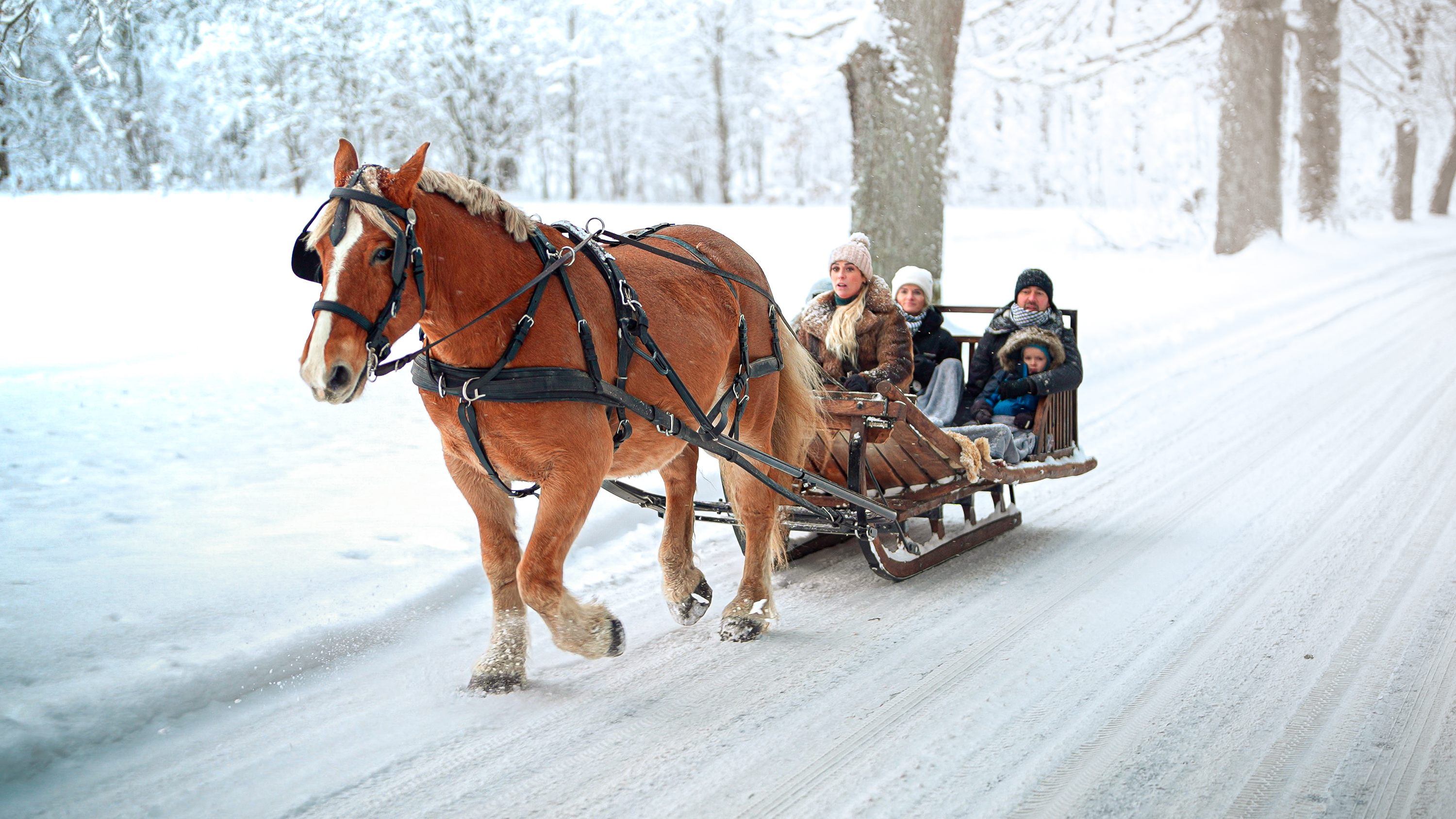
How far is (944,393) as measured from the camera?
5.47m

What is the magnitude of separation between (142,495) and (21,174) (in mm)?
5059

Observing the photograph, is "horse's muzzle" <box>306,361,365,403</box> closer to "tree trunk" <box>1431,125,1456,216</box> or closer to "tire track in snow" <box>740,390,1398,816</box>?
"tire track in snow" <box>740,390,1398,816</box>

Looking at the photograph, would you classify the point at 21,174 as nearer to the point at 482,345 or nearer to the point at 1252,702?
the point at 482,345

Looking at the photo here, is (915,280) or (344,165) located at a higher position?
(344,165)

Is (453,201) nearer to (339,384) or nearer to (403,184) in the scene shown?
(403,184)

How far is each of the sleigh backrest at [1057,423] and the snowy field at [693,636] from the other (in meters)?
0.46

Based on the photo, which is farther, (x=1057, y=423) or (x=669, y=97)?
(x=669, y=97)

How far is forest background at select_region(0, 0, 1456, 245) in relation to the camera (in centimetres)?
855

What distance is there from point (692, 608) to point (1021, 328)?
8.62ft

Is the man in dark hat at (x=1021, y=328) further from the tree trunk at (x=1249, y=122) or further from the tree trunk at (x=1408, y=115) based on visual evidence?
the tree trunk at (x=1408, y=115)

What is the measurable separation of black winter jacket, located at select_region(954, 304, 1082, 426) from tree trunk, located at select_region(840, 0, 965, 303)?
3381 mm

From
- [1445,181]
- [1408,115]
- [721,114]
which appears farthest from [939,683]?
[1445,181]

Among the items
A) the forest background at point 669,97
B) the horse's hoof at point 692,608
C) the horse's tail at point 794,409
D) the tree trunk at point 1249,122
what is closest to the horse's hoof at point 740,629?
the horse's hoof at point 692,608

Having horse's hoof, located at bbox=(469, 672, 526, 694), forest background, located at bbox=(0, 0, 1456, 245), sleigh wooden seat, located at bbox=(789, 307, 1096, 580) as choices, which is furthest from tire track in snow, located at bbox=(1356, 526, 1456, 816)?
forest background, located at bbox=(0, 0, 1456, 245)
